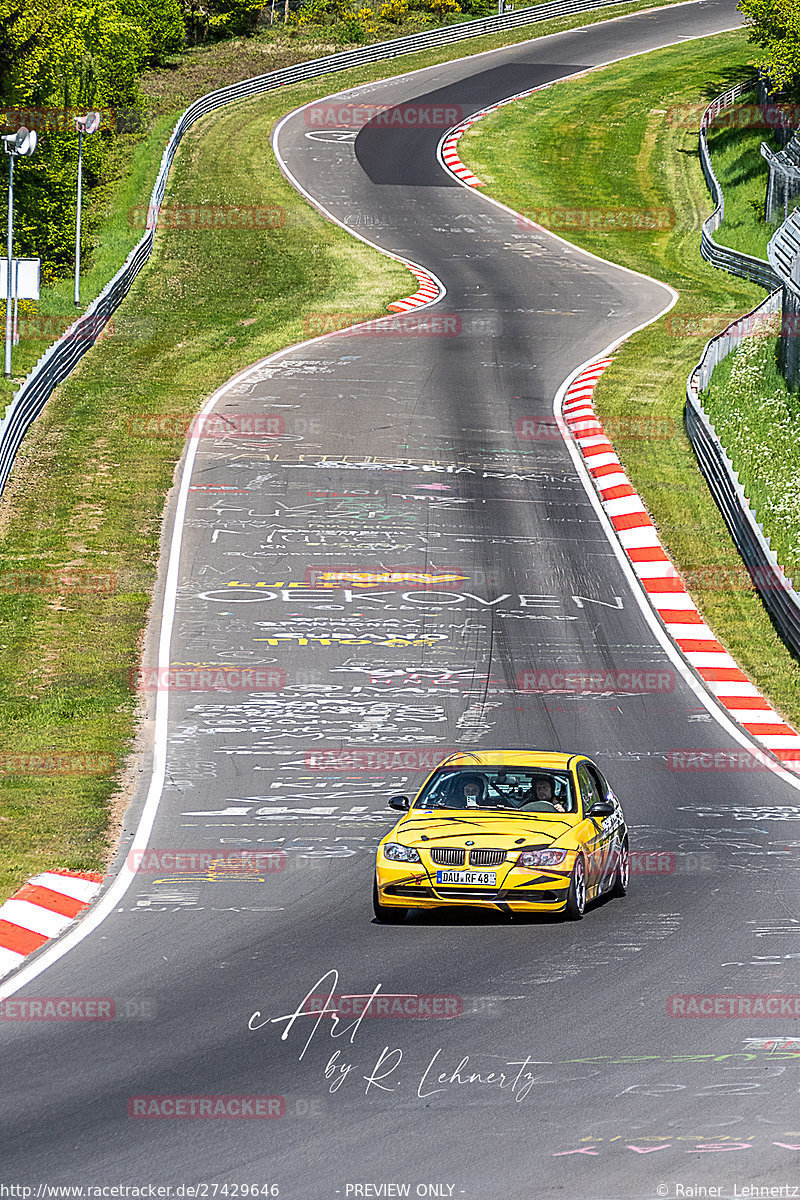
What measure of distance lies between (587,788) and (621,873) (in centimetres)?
81

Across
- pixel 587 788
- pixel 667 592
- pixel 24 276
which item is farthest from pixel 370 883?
pixel 24 276

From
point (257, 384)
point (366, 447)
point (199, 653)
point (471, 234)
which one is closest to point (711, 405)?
point (366, 447)

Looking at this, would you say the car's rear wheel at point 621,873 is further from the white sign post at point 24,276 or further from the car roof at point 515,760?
the white sign post at point 24,276

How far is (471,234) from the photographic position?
185 ft

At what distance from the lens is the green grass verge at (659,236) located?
91.0ft

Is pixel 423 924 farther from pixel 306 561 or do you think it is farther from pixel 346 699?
pixel 306 561

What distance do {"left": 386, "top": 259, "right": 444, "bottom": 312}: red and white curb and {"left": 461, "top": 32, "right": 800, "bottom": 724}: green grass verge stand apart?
702 cm

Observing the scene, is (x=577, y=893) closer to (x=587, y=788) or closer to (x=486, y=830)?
(x=486, y=830)

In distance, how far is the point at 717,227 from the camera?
58.4 meters

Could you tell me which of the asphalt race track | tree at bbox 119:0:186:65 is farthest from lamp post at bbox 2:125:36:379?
tree at bbox 119:0:186:65

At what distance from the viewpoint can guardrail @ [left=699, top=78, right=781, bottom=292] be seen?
49.8 meters

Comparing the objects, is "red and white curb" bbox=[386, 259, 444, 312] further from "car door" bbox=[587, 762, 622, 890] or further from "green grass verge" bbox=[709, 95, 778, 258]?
"car door" bbox=[587, 762, 622, 890]

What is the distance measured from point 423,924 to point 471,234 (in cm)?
4576

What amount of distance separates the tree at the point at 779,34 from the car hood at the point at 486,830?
1970 inches
